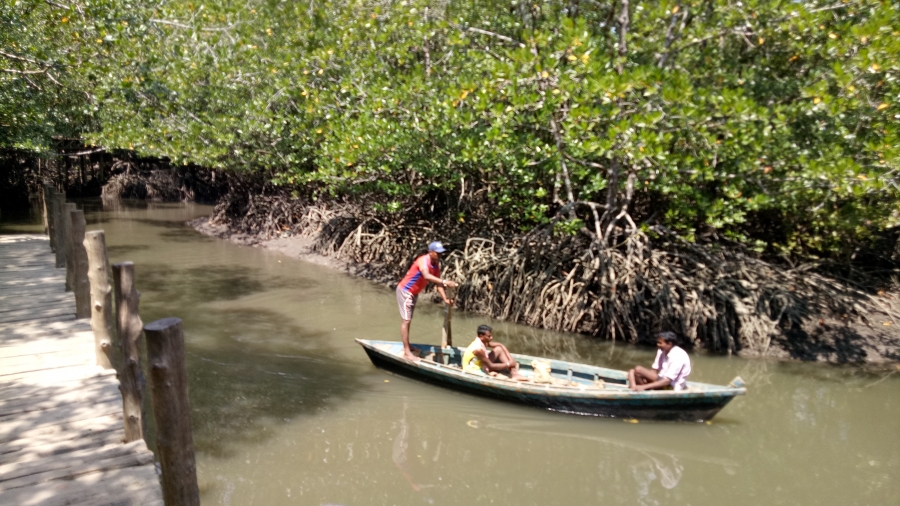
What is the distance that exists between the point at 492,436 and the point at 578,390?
3.28 ft

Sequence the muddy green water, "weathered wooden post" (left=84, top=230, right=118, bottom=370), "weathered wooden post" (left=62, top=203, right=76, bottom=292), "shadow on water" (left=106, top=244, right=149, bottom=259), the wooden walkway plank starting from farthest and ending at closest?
"shadow on water" (left=106, top=244, right=149, bottom=259) → "weathered wooden post" (left=62, top=203, right=76, bottom=292) → the muddy green water → "weathered wooden post" (left=84, top=230, right=118, bottom=370) → the wooden walkway plank

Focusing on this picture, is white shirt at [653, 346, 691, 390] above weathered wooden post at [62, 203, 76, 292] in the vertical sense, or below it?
below

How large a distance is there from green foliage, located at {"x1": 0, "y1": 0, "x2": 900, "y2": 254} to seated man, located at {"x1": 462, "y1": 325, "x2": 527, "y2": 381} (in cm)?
251

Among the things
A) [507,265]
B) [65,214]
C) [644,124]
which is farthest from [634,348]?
[65,214]

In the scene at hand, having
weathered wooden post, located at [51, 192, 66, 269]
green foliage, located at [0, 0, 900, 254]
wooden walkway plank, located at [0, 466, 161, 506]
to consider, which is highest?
green foliage, located at [0, 0, 900, 254]

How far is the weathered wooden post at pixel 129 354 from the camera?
414cm

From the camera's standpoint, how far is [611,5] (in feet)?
31.3

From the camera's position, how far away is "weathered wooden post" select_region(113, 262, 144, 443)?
414cm

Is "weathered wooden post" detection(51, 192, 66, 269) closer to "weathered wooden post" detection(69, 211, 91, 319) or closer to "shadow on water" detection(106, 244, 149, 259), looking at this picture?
"weathered wooden post" detection(69, 211, 91, 319)

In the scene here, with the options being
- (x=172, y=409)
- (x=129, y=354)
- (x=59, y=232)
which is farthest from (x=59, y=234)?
(x=172, y=409)

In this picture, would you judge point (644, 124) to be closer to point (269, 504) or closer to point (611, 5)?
point (611, 5)

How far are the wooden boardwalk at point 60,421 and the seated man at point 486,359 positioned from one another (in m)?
3.62

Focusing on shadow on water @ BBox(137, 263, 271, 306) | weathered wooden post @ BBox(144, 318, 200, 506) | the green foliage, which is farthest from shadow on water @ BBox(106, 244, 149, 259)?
weathered wooden post @ BBox(144, 318, 200, 506)

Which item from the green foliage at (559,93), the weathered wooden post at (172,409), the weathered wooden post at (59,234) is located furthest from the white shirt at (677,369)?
the weathered wooden post at (59,234)
